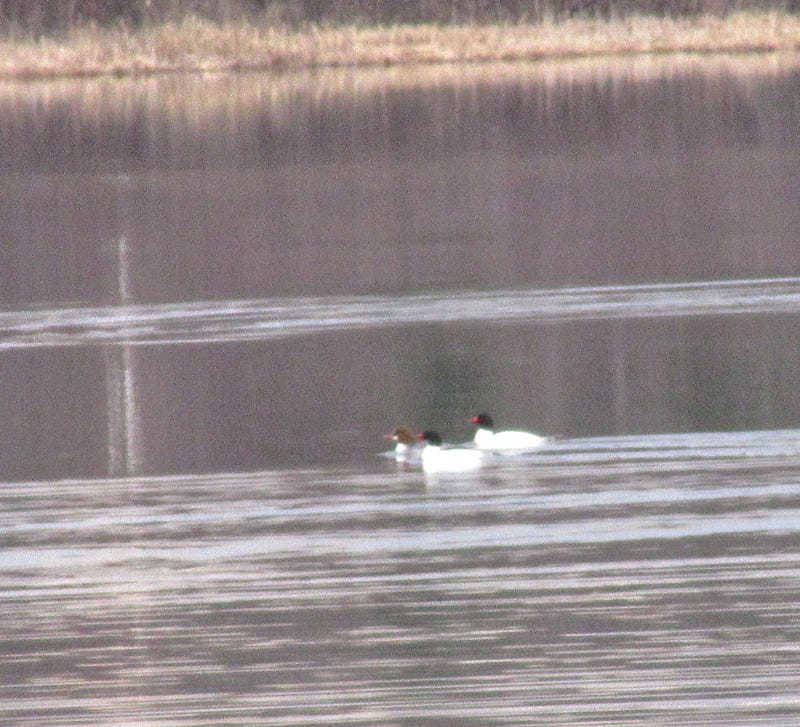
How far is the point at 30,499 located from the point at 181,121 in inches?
1060

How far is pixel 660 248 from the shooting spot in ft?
67.2

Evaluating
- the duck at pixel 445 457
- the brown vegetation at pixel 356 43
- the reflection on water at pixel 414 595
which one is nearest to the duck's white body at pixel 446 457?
the duck at pixel 445 457

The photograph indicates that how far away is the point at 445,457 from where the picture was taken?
11.7 m

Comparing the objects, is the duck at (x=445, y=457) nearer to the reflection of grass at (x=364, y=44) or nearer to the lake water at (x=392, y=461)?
the lake water at (x=392, y=461)

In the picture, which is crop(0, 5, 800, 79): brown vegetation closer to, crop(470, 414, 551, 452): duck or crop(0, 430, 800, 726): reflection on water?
crop(470, 414, 551, 452): duck

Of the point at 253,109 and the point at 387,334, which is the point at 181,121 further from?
the point at 387,334

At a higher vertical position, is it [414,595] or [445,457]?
[445,457]

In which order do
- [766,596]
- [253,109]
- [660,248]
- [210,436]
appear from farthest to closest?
1. [253,109]
2. [660,248]
3. [210,436]
4. [766,596]

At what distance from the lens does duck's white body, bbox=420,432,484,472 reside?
1154 centimetres

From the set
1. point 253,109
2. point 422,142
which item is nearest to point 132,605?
point 422,142

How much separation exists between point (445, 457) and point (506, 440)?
32 cm

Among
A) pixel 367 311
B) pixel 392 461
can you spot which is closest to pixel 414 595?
pixel 392 461

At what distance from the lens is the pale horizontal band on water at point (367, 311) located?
1642cm

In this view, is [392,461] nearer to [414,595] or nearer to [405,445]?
[405,445]
